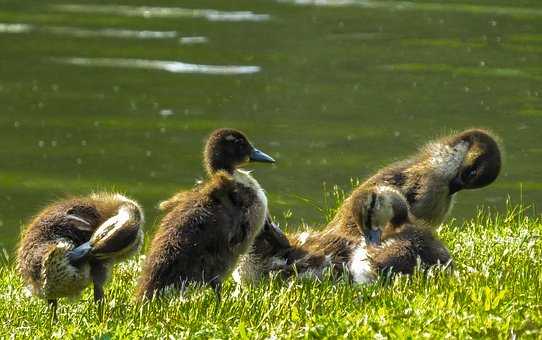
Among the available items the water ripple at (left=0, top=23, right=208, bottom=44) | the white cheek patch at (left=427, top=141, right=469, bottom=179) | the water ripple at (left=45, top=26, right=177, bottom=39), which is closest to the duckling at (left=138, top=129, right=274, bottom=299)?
the white cheek patch at (left=427, top=141, right=469, bottom=179)

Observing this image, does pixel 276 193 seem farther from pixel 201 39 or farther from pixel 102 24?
pixel 102 24

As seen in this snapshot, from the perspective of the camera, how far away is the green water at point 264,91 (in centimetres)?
1859

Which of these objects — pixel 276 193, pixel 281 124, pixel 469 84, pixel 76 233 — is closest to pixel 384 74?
pixel 469 84

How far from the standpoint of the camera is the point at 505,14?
2994cm

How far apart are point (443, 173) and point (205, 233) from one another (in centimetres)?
254

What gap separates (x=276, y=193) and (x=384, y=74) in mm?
7181

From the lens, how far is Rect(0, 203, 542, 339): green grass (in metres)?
7.80

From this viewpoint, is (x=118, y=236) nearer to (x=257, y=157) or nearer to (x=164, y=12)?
(x=257, y=157)

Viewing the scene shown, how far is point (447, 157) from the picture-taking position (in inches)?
A: 447

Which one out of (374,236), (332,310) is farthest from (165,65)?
(332,310)

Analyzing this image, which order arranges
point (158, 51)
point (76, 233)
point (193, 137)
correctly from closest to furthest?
point (76, 233), point (193, 137), point (158, 51)

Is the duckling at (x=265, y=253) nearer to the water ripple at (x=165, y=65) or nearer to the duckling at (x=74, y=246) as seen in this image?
the duckling at (x=74, y=246)

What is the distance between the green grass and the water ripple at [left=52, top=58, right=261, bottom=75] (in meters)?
14.6

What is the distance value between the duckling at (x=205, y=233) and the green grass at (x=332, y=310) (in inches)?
7.6
